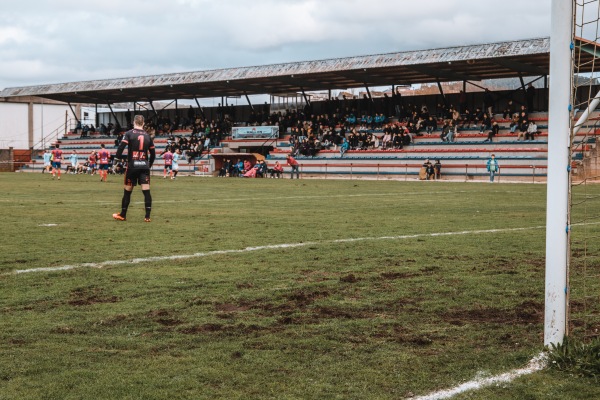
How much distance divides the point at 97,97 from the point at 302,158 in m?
24.8

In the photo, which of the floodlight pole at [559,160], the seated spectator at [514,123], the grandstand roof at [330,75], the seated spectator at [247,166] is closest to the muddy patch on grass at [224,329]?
the floodlight pole at [559,160]

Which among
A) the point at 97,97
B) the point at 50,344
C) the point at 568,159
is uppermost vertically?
the point at 97,97

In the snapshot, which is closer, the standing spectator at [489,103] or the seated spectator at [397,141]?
the standing spectator at [489,103]

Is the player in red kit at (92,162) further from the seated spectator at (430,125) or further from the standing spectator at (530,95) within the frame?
the standing spectator at (530,95)

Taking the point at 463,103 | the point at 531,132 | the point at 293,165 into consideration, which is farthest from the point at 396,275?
the point at 463,103

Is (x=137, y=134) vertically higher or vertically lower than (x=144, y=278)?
higher

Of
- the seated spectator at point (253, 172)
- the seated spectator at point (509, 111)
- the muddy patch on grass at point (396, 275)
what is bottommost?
the muddy patch on grass at point (396, 275)

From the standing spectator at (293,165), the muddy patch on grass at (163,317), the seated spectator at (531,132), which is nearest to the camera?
the muddy patch on grass at (163,317)

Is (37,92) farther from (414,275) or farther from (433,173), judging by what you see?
(414,275)

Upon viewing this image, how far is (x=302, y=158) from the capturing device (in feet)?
158

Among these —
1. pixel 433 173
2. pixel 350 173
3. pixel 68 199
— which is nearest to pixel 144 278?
pixel 68 199

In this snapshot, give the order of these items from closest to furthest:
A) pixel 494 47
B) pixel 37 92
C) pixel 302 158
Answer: pixel 494 47 < pixel 302 158 < pixel 37 92

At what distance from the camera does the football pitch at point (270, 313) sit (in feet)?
13.4

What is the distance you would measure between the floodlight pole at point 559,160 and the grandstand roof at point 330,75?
34903 millimetres
